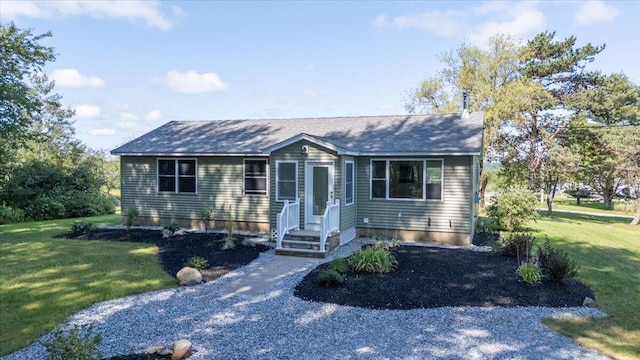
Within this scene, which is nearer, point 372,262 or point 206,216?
point 372,262

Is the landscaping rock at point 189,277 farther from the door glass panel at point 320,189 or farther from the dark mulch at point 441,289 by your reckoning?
the door glass panel at point 320,189

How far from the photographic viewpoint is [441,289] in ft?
24.1

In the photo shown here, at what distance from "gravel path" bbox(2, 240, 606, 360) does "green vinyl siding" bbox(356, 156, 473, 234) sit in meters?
5.51

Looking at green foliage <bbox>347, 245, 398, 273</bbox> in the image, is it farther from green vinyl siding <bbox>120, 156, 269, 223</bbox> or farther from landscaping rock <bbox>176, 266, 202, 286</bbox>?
green vinyl siding <bbox>120, 156, 269, 223</bbox>

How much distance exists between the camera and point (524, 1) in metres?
16.0

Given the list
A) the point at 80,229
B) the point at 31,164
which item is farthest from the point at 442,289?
the point at 31,164

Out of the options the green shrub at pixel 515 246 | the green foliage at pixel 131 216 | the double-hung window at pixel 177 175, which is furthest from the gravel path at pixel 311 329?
the double-hung window at pixel 177 175

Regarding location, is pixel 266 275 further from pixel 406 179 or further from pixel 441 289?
pixel 406 179

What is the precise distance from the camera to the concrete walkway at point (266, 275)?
744cm

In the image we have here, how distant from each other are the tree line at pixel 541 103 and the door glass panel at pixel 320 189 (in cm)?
1485

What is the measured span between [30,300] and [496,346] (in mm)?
7389

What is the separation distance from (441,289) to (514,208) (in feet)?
28.1

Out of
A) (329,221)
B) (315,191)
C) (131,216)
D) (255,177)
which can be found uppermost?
(255,177)

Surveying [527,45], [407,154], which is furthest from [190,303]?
[527,45]
